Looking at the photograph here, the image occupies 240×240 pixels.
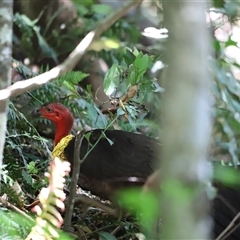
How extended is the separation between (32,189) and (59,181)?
2.76ft

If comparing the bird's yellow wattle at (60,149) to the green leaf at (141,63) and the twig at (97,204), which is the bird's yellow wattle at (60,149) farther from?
the green leaf at (141,63)

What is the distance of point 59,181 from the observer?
3.51ft

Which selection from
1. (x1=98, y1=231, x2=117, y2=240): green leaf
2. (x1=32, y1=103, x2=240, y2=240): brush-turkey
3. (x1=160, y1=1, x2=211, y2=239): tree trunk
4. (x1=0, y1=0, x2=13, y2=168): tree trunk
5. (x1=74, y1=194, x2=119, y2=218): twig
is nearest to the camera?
(x1=160, y1=1, x2=211, y2=239): tree trunk

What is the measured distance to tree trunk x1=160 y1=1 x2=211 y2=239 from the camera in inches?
21.4

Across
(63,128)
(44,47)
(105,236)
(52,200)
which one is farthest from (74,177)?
(44,47)

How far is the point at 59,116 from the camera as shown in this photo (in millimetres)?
2285

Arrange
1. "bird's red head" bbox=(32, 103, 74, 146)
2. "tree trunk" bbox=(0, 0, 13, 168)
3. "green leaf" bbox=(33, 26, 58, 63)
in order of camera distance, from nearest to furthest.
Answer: "tree trunk" bbox=(0, 0, 13, 168) < "bird's red head" bbox=(32, 103, 74, 146) < "green leaf" bbox=(33, 26, 58, 63)

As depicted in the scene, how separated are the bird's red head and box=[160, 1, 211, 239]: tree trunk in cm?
174

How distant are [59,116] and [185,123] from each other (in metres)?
1.77

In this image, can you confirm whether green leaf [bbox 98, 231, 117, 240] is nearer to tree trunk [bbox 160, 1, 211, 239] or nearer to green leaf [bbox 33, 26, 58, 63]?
tree trunk [bbox 160, 1, 211, 239]

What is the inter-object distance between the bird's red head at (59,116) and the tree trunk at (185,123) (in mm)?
1737

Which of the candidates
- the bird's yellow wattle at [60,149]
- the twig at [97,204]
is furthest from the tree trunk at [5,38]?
the bird's yellow wattle at [60,149]

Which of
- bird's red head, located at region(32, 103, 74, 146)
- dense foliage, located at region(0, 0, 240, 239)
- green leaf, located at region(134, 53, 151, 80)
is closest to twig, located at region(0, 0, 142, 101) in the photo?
dense foliage, located at region(0, 0, 240, 239)

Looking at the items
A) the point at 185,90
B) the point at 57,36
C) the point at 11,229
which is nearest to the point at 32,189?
the point at 11,229
